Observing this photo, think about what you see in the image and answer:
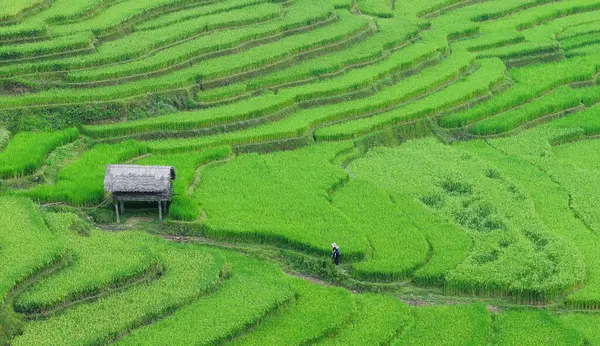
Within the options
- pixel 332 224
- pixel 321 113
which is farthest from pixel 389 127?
pixel 332 224

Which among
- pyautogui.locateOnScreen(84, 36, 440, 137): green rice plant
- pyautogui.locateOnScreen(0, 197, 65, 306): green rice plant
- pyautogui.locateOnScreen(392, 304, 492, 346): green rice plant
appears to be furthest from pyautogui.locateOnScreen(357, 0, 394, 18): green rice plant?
pyautogui.locateOnScreen(392, 304, 492, 346): green rice plant

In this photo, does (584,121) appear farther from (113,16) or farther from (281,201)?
(113,16)

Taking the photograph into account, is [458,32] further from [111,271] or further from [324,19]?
[111,271]

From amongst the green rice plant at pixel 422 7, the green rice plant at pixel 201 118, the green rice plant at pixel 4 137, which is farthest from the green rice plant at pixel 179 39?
the green rice plant at pixel 422 7

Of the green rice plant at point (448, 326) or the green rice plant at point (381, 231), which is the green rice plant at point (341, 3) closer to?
the green rice plant at point (381, 231)

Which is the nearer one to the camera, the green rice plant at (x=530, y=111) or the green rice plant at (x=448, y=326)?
the green rice plant at (x=448, y=326)

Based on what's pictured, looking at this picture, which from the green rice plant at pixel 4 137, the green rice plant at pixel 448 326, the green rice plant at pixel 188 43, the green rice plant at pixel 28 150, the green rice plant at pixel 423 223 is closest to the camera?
the green rice plant at pixel 448 326

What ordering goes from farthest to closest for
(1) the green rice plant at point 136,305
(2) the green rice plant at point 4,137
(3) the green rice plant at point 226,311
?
(2) the green rice plant at point 4,137 → (3) the green rice plant at point 226,311 → (1) the green rice plant at point 136,305
